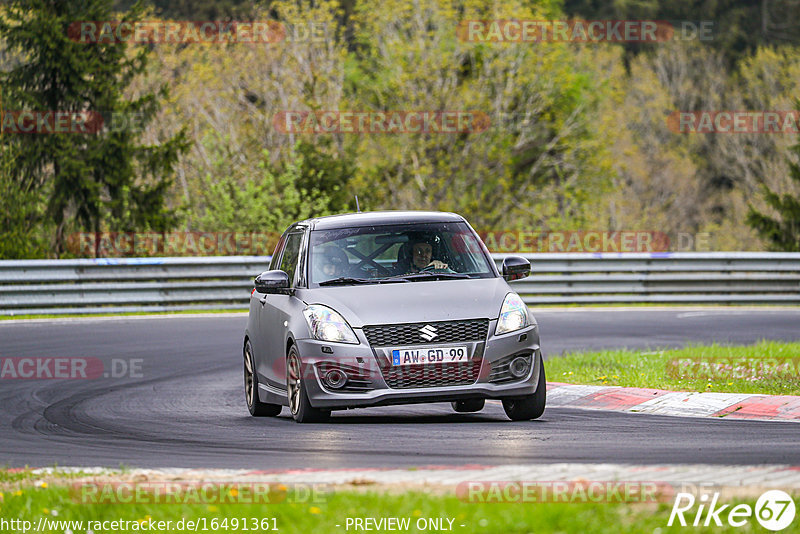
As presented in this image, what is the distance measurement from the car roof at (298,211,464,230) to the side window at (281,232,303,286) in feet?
0.84

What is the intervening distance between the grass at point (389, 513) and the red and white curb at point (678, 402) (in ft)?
17.2

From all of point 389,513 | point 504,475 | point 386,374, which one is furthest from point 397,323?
point 389,513

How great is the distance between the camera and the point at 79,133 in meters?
34.0

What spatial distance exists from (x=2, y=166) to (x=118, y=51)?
541 centimetres

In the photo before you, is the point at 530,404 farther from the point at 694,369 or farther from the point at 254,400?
the point at 694,369

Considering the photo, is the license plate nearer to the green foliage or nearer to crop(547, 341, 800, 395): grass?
crop(547, 341, 800, 395): grass

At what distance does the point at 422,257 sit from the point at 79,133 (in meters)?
24.2

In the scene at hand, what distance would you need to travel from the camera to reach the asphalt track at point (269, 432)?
8.45 meters

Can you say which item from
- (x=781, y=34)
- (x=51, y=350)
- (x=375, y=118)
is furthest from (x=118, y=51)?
(x=781, y=34)

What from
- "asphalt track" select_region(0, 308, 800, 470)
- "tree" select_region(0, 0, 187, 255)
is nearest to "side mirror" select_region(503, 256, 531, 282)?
"asphalt track" select_region(0, 308, 800, 470)

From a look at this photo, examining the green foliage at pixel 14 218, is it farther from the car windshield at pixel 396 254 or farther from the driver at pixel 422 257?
the driver at pixel 422 257

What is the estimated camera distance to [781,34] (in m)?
80.1

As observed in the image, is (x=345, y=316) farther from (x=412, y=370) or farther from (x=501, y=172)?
(x=501, y=172)

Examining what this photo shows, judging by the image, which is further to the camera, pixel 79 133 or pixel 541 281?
pixel 79 133
